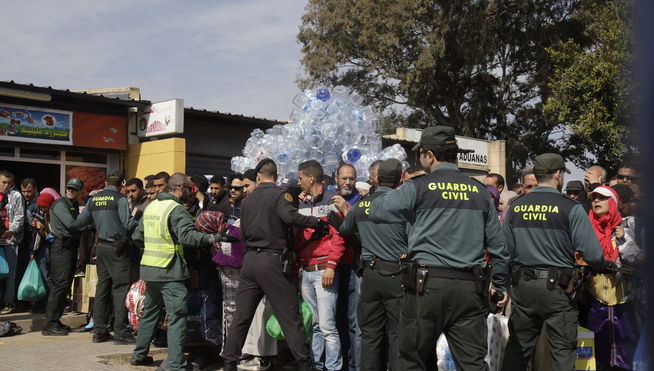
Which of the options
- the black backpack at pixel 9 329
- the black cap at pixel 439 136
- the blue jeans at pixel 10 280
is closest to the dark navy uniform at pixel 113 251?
the black backpack at pixel 9 329

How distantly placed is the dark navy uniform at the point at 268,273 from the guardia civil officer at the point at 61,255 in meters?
3.42

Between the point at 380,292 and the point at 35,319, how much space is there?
19.6ft

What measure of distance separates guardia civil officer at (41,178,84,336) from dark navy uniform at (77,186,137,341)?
612 millimetres

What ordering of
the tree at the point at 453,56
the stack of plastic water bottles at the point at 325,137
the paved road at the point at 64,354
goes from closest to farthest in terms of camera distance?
1. the paved road at the point at 64,354
2. the stack of plastic water bottles at the point at 325,137
3. the tree at the point at 453,56

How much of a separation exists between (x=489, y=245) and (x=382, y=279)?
3.73 ft

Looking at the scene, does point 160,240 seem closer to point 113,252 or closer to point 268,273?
point 268,273

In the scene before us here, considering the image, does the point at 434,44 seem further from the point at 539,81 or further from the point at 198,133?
the point at 198,133

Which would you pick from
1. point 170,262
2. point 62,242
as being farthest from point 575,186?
point 62,242

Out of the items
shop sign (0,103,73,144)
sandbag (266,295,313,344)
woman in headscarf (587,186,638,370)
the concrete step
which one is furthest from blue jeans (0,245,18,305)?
woman in headscarf (587,186,638,370)

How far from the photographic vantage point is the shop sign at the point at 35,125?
11.5m

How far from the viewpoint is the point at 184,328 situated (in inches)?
240

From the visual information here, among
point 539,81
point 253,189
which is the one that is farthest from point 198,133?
point 539,81

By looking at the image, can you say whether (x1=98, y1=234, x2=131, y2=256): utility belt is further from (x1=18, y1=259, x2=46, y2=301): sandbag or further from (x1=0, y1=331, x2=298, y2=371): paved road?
(x1=18, y1=259, x2=46, y2=301): sandbag

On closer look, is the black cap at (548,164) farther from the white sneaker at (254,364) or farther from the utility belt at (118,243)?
the utility belt at (118,243)
